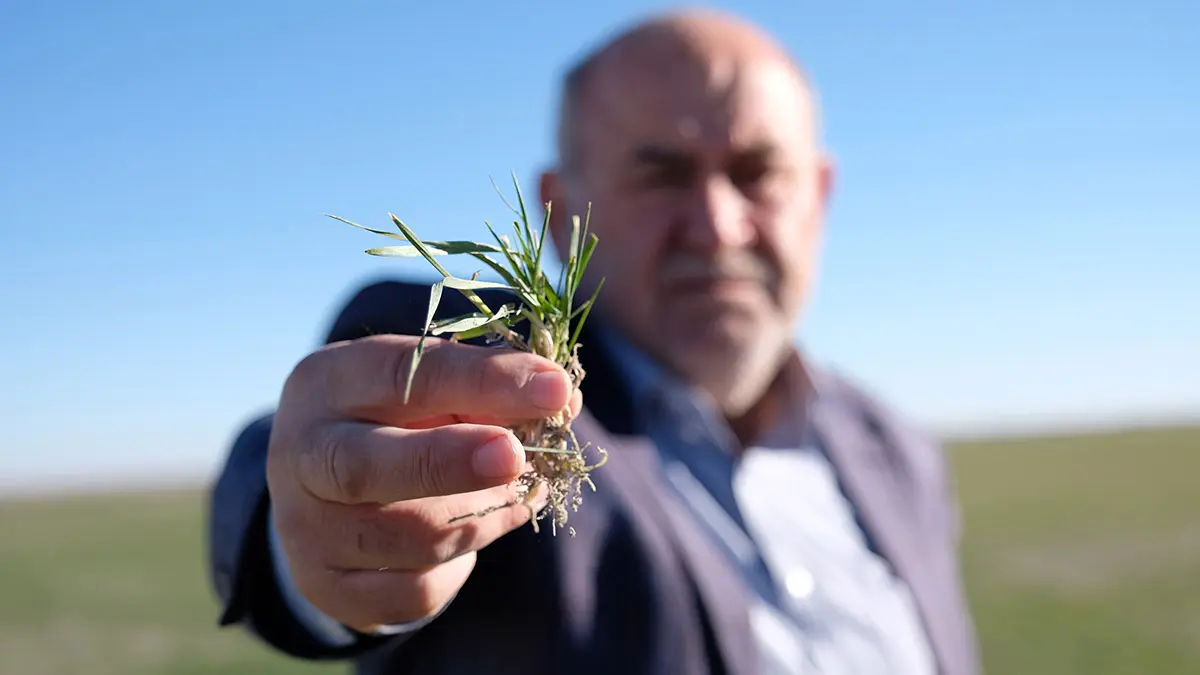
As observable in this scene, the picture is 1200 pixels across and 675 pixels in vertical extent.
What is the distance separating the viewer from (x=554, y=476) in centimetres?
172

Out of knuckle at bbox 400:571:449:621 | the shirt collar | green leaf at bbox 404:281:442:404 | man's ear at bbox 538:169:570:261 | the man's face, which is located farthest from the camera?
man's ear at bbox 538:169:570:261

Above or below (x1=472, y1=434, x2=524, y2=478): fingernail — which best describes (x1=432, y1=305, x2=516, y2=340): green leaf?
above

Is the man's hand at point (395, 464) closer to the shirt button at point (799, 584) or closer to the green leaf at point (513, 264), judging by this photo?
the green leaf at point (513, 264)

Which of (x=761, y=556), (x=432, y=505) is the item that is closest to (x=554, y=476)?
(x=432, y=505)

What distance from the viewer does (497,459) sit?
144cm

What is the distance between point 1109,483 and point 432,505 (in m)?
54.3

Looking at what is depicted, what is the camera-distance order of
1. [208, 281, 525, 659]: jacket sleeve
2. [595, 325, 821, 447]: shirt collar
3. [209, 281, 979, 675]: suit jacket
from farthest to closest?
[595, 325, 821, 447]: shirt collar, [209, 281, 979, 675]: suit jacket, [208, 281, 525, 659]: jacket sleeve

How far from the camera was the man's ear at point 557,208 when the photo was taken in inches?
179

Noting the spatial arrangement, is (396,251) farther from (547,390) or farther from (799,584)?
(799,584)

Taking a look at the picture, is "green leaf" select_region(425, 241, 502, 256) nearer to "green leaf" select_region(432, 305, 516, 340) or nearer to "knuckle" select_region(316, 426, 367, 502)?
"green leaf" select_region(432, 305, 516, 340)

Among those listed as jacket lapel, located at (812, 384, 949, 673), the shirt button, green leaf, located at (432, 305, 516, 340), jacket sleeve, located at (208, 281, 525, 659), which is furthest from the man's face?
green leaf, located at (432, 305, 516, 340)

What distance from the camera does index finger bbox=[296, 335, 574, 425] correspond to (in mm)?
1454

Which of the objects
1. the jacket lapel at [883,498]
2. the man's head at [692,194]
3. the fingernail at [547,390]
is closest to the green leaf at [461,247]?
the fingernail at [547,390]

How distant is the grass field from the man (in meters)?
12.7
